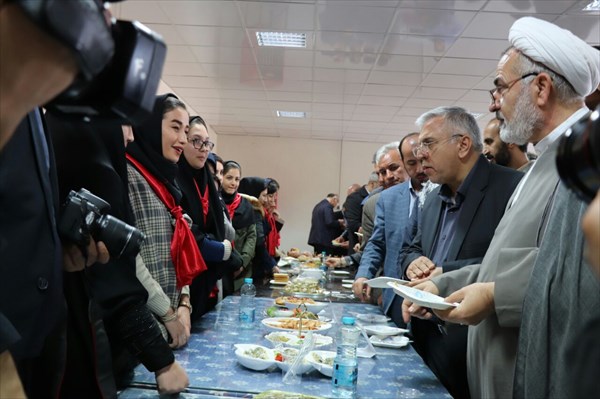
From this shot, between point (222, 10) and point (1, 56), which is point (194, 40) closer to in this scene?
point (222, 10)

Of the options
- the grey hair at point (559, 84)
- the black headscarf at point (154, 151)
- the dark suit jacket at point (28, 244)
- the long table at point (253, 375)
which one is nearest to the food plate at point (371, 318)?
the long table at point (253, 375)

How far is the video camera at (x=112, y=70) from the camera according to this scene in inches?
19.3

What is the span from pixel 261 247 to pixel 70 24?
3.96 m

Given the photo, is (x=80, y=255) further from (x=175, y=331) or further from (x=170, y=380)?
(x=175, y=331)

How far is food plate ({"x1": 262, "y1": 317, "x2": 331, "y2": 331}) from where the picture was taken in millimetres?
2061

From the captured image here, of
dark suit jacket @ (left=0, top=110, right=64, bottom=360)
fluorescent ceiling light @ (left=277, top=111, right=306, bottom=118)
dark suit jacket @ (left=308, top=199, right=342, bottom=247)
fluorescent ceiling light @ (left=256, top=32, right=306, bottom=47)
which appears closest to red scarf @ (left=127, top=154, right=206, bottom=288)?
dark suit jacket @ (left=0, top=110, right=64, bottom=360)

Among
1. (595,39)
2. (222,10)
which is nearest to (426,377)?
(222,10)

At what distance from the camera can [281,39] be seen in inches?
200

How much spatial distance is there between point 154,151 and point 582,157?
1652mm

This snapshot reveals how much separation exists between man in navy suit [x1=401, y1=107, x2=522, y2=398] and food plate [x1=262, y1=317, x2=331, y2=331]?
456 millimetres

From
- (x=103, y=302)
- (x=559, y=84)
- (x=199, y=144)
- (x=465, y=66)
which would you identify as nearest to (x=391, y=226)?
(x=199, y=144)

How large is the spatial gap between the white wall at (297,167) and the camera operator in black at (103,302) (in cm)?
1017

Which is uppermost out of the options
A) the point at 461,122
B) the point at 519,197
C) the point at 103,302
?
the point at 461,122

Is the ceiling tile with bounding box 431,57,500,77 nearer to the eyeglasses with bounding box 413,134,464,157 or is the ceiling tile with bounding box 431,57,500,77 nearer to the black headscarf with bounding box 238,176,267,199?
the black headscarf with bounding box 238,176,267,199
